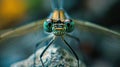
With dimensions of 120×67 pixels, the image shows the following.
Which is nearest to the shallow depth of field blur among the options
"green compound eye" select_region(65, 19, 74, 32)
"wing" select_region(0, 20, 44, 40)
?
"wing" select_region(0, 20, 44, 40)

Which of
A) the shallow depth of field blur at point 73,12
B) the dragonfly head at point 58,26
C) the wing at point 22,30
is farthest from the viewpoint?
the shallow depth of field blur at point 73,12

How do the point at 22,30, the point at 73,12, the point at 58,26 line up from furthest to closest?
the point at 73,12 < the point at 22,30 < the point at 58,26

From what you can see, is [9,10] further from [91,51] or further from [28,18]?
[91,51]

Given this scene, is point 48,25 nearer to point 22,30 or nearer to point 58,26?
point 58,26

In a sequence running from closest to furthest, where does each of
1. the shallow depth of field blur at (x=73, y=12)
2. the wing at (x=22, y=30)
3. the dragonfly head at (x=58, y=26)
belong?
the dragonfly head at (x=58, y=26) → the wing at (x=22, y=30) → the shallow depth of field blur at (x=73, y=12)

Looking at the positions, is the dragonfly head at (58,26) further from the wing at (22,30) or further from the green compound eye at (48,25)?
the wing at (22,30)

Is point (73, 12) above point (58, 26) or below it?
below

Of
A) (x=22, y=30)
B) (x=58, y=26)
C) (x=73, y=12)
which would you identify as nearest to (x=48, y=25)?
(x=58, y=26)

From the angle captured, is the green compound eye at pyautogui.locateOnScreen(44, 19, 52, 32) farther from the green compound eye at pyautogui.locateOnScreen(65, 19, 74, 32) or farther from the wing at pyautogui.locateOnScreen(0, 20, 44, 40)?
the wing at pyautogui.locateOnScreen(0, 20, 44, 40)

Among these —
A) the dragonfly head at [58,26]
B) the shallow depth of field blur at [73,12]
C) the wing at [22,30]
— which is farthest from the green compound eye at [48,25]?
the shallow depth of field blur at [73,12]
